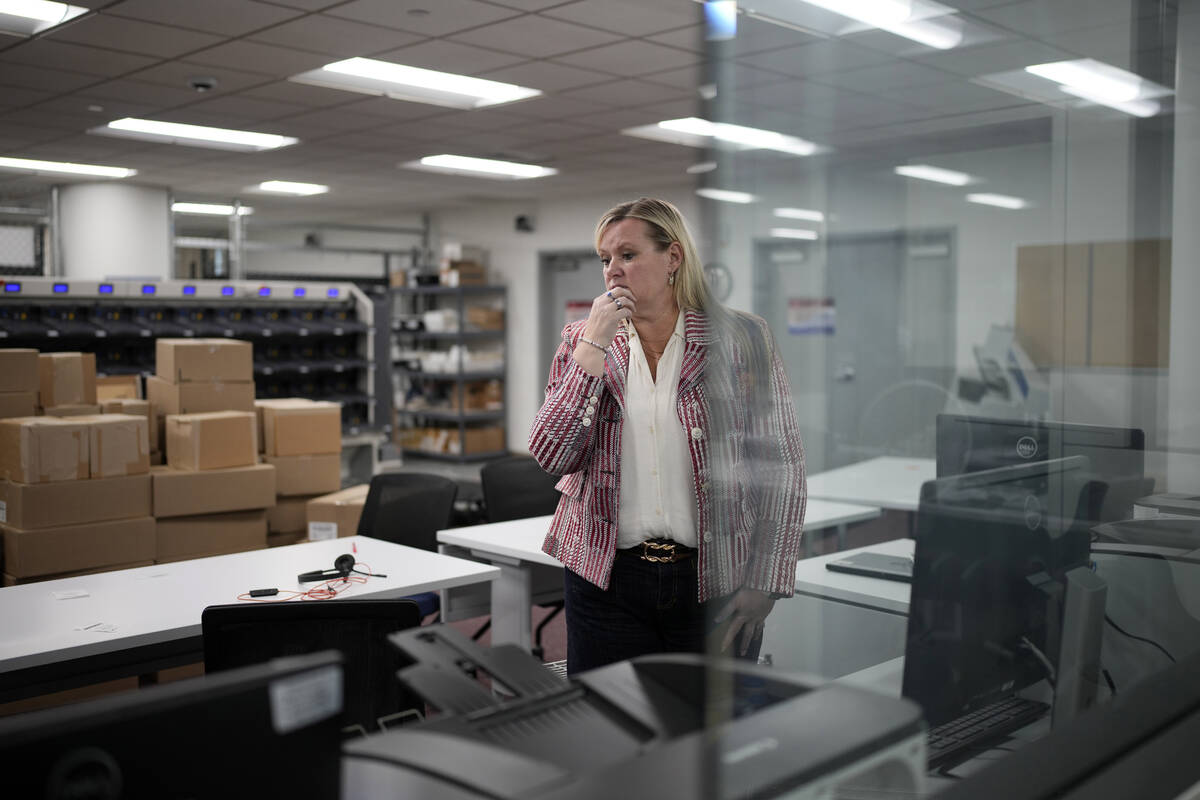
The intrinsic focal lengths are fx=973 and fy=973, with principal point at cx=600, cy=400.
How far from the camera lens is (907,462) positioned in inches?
184

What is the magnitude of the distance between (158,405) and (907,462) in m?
3.57

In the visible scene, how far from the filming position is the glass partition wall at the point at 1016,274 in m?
1.60

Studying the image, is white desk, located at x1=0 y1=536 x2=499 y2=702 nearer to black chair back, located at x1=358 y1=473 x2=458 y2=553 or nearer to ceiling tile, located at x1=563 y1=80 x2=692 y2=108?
black chair back, located at x1=358 y1=473 x2=458 y2=553

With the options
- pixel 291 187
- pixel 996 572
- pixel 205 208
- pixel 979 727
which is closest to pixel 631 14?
pixel 996 572

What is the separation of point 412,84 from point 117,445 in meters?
2.84

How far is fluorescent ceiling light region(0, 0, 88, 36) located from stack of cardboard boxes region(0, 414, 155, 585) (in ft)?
6.06

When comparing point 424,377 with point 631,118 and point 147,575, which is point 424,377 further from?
point 147,575

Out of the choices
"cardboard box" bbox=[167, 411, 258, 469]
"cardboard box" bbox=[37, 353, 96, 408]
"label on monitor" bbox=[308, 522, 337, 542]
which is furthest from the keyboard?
"cardboard box" bbox=[37, 353, 96, 408]

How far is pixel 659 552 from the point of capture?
186cm

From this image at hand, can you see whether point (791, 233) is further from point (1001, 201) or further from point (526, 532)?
point (526, 532)

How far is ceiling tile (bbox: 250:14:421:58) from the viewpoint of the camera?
4.44 meters

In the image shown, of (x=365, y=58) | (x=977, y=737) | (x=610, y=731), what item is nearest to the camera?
(x=610, y=731)

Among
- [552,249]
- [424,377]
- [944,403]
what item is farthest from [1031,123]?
[424,377]

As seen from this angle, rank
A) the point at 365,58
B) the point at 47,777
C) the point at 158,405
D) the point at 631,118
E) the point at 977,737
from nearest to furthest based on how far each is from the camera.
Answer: the point at 47,777
the point at 977,737
the point at 158,405
the point at 365,58
the point at 631,118
